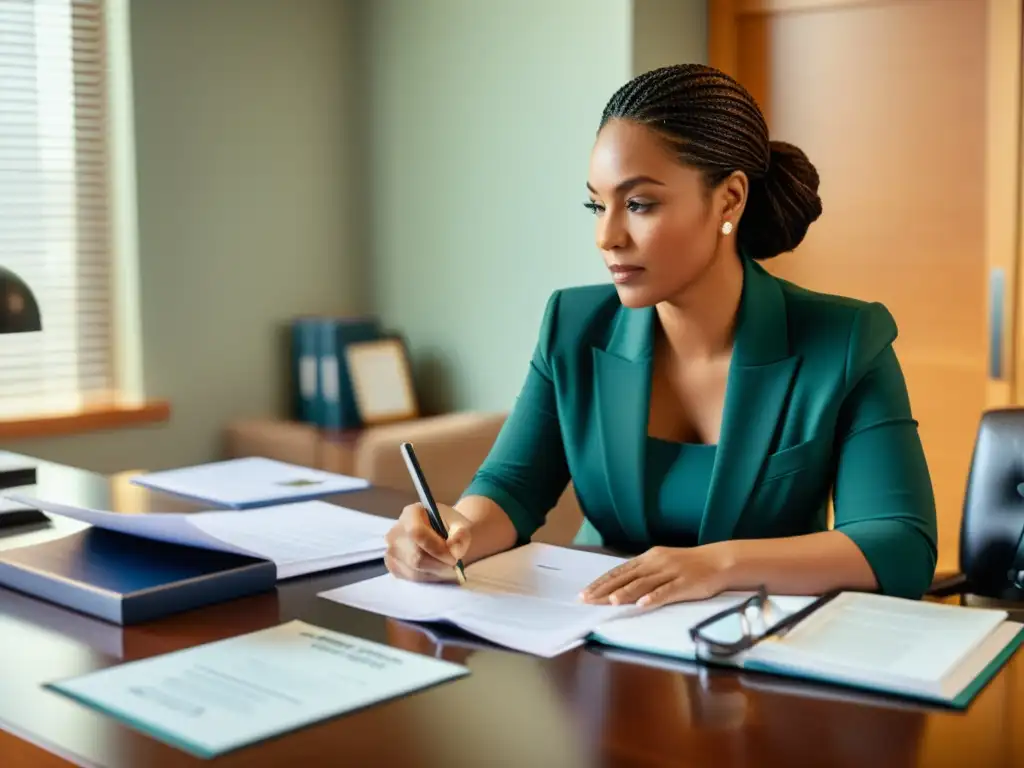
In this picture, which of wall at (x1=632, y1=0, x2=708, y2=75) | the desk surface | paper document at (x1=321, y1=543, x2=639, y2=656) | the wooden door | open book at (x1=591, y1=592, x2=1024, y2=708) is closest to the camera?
the desk surface

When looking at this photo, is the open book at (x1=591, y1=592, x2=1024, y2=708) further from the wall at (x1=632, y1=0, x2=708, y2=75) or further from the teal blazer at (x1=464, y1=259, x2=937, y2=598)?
the wall at (x1=632, y1=0, x2=708, y2=75)

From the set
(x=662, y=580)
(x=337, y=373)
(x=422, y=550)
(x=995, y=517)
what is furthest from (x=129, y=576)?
(x=337, y=373)

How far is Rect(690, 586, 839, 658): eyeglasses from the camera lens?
46.7 inches

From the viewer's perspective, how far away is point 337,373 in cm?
390

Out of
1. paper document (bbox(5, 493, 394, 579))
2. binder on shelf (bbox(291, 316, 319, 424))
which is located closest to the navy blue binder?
paper document (bbox(5, 493, 394, 579))

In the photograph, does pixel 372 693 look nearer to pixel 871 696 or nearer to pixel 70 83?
pixel 871 696

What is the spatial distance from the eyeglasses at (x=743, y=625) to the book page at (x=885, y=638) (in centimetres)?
1

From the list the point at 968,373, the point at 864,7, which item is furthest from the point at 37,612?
the point at 864,7

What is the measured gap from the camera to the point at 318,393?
13.1 feet

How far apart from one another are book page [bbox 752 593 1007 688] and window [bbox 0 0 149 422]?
111 inches

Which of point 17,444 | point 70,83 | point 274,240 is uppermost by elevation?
point 70,83

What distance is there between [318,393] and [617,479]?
2312 millimetres

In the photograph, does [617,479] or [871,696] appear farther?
[617,479]

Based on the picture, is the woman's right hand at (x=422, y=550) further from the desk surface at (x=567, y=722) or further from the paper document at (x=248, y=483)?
→ the paper document at (x=248, y=483)
